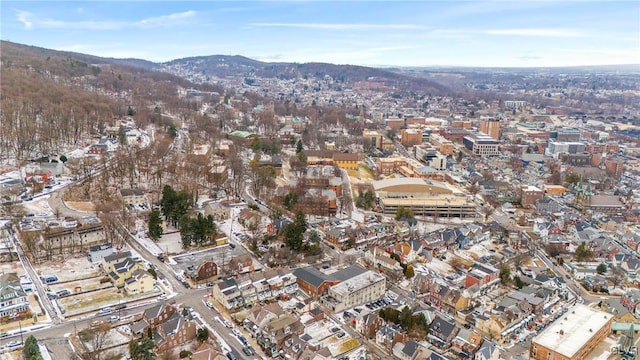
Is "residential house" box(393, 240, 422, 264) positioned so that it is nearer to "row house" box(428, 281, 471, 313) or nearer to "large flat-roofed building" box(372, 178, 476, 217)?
"row house" box(428, 281, 471, 313)

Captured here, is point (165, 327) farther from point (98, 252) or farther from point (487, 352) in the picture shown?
point (487, 352)

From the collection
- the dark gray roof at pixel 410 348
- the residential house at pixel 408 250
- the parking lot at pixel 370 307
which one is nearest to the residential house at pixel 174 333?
the parking lot at pixel 370 307

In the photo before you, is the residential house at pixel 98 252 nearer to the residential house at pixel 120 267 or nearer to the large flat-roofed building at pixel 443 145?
the residential house at pixel 120 267

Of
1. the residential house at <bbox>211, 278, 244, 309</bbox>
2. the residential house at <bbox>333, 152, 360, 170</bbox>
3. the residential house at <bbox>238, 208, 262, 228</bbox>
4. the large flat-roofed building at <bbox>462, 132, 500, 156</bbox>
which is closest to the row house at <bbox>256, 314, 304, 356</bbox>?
the residential house at <bbox>211, 278, 244, 309</bbox>

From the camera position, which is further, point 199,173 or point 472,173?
point 472,173

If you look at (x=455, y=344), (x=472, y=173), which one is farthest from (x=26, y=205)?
(x=472, y=173)

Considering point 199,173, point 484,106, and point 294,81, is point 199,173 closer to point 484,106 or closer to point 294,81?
point 484,106

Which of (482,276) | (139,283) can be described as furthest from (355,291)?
(139,283)
